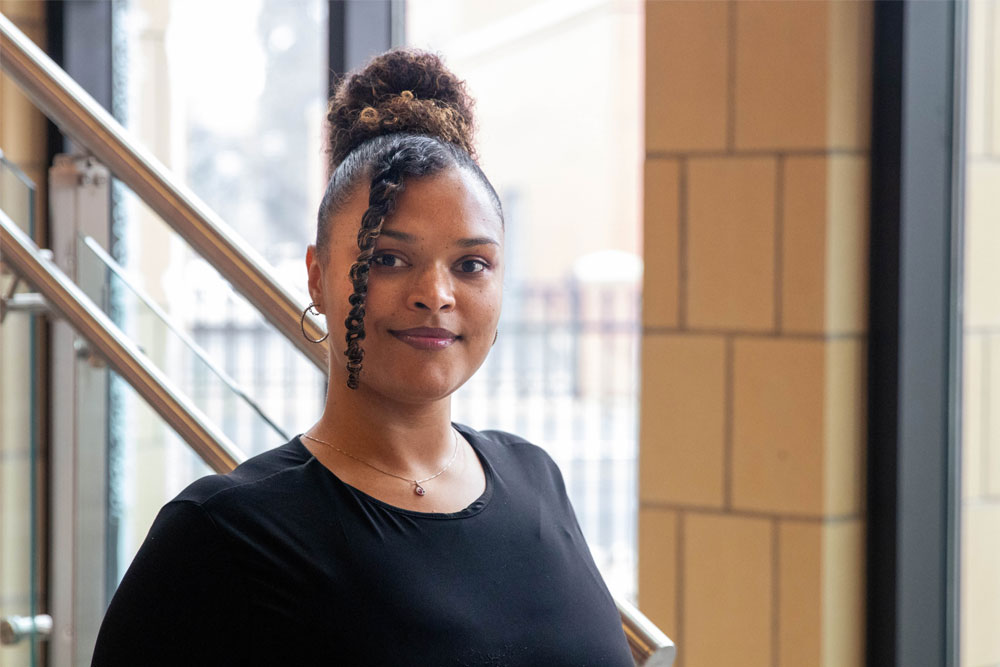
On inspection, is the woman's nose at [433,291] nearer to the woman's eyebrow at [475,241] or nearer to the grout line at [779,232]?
the woman's eyebrow at [475,241]

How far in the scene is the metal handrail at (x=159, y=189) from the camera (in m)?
1.25

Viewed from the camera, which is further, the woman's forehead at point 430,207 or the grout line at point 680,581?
the grout line at point 680,581

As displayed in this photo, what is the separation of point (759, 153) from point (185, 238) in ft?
2.95

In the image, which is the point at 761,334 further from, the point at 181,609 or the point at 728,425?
the point at 181,609

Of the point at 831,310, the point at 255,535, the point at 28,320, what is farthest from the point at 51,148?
the point at 255,535

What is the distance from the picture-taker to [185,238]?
4.41ft

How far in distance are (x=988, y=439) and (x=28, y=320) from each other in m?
1.40

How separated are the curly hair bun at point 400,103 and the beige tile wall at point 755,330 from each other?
0.81 metres

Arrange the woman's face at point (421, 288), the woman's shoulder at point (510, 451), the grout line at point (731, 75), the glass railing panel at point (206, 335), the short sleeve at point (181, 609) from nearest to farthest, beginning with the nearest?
the short sleeve at point (181, 609) → the woman's face at point (421, 288) → the woman's shoulder at point (510, 451) → the glass railing panel at point (206, 335) → the grout line at point (731, 75)

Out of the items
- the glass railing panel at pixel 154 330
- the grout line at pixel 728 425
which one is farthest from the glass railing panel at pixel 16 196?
the grout line at pixel 728 425

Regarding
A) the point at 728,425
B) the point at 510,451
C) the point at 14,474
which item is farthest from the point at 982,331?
the point at 14,474

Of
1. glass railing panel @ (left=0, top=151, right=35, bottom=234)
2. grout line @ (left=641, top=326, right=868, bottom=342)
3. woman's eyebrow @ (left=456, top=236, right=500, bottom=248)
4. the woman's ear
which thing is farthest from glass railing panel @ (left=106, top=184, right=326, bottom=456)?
grout line @ (left=641, top=326, right=868, bottom=342)

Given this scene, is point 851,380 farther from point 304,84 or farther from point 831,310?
point 304,84

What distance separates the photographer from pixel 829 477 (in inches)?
70.2
